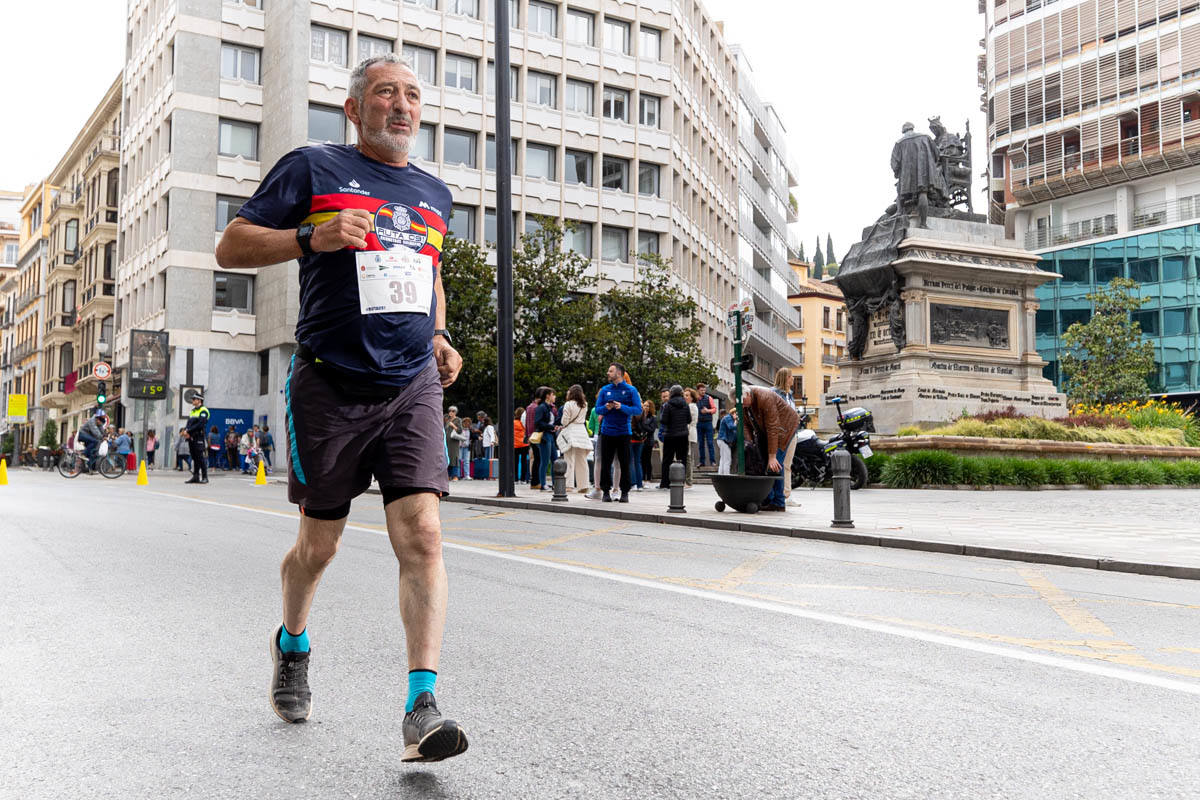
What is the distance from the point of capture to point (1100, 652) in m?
5.47

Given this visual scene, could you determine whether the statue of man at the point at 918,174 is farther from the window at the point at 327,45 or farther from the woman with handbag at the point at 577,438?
the window at the point at 327,45

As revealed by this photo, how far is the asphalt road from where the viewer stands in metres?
3.31

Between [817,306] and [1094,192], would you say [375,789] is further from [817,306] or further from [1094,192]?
[817,306]

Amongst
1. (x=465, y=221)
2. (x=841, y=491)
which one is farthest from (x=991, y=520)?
(x=465, y=221)

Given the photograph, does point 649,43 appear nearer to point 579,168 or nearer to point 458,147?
point 579,168

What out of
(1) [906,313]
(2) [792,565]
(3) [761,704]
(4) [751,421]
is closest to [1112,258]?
(1) [906,313]

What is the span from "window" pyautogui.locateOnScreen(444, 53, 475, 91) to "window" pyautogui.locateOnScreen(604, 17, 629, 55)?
682 centimetres

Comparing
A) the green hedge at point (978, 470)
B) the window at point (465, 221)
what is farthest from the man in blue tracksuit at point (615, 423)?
the window at point (465, 221)

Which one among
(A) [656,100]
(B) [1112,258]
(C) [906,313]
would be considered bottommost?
(C) [906,313]

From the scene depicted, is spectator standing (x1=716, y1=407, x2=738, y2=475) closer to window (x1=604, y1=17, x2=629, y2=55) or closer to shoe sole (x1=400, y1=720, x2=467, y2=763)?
shoe sole (x1=400, y1=720, x2=467, y2=763)

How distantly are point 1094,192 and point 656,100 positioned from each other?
2507 cm

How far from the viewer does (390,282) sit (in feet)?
12.0

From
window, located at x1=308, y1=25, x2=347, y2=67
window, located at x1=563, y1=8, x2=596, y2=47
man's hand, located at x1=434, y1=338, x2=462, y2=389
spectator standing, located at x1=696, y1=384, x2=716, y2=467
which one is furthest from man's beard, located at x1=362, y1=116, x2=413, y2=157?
window, located at x1=563, y1=8, x2=596, y2=47

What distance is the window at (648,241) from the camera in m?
54.1
